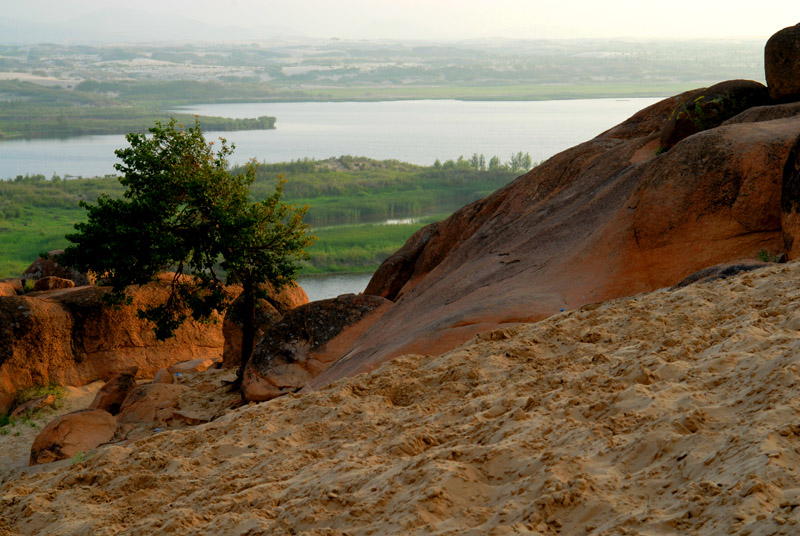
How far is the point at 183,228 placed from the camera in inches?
798

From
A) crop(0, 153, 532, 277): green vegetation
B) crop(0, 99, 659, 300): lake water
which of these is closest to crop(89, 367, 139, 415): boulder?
crop(0, 153, 532, 277): green vegetation

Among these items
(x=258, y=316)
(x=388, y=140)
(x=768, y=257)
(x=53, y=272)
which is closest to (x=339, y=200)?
(x=388, y=140)

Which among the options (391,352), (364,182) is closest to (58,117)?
(364,182)

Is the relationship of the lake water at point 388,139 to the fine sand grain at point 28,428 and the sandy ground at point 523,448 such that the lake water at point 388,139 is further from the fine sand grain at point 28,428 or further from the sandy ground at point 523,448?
the sandy ground at point 523,448

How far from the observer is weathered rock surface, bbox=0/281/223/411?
2323 centimetres

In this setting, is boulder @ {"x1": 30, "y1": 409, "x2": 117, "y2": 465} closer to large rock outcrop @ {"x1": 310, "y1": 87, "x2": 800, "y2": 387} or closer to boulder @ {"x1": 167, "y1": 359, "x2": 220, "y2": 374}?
boulder @ {"x1": 167, "y1": 359, "x2": 220, "y2": 374}

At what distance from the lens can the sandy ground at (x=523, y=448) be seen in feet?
16.5

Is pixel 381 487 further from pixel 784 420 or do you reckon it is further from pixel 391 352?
pixel 391 352

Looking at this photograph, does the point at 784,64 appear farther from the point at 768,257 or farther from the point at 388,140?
the point at 388,140

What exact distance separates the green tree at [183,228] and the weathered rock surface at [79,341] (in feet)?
12.4

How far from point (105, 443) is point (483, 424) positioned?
12.2 meters


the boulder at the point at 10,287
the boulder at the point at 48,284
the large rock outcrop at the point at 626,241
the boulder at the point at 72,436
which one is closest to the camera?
the large rock outcrop at the point at 626,241

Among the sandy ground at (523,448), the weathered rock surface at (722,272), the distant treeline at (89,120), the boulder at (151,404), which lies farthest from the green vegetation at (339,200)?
the sandy ground at (523,448)

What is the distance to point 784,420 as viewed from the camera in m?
5.25
